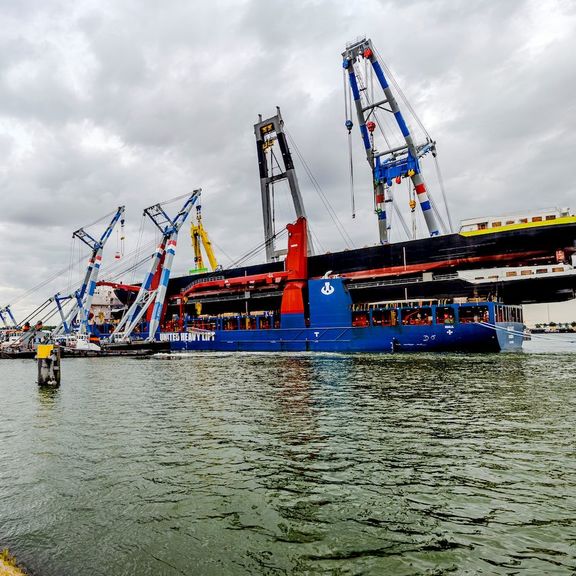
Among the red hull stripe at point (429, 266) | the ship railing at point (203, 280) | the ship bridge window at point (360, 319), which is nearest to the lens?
the red hull stripe at point (429, 266)

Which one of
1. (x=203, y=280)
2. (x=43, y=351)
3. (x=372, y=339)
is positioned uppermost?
(x=203, y=280)

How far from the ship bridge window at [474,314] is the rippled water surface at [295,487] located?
22.7 meters

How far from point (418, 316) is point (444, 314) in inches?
95.6

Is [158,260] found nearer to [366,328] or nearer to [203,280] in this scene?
[203,280]

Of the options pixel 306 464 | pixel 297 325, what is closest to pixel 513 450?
Answer: pixel 306 464

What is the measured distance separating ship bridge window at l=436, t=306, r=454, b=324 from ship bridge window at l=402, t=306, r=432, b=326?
34.1 inches

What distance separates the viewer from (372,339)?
4138cm

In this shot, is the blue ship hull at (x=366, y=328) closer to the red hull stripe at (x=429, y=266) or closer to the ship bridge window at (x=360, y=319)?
the ship bridge window at (x=360, y=319)

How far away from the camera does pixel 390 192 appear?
184ft

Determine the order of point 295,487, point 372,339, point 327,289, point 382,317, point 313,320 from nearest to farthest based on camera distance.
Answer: point 295,487 → point 372,339 → point 382,317 → point 327,289 → point 313,320

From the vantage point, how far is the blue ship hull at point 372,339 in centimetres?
3666

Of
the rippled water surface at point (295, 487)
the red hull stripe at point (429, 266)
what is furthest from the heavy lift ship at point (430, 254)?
the rippled water surface at point (295, 487)

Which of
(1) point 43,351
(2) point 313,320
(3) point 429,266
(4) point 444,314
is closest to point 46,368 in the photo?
(1) point 43,351

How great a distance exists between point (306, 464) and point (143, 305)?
56150 millimetres
